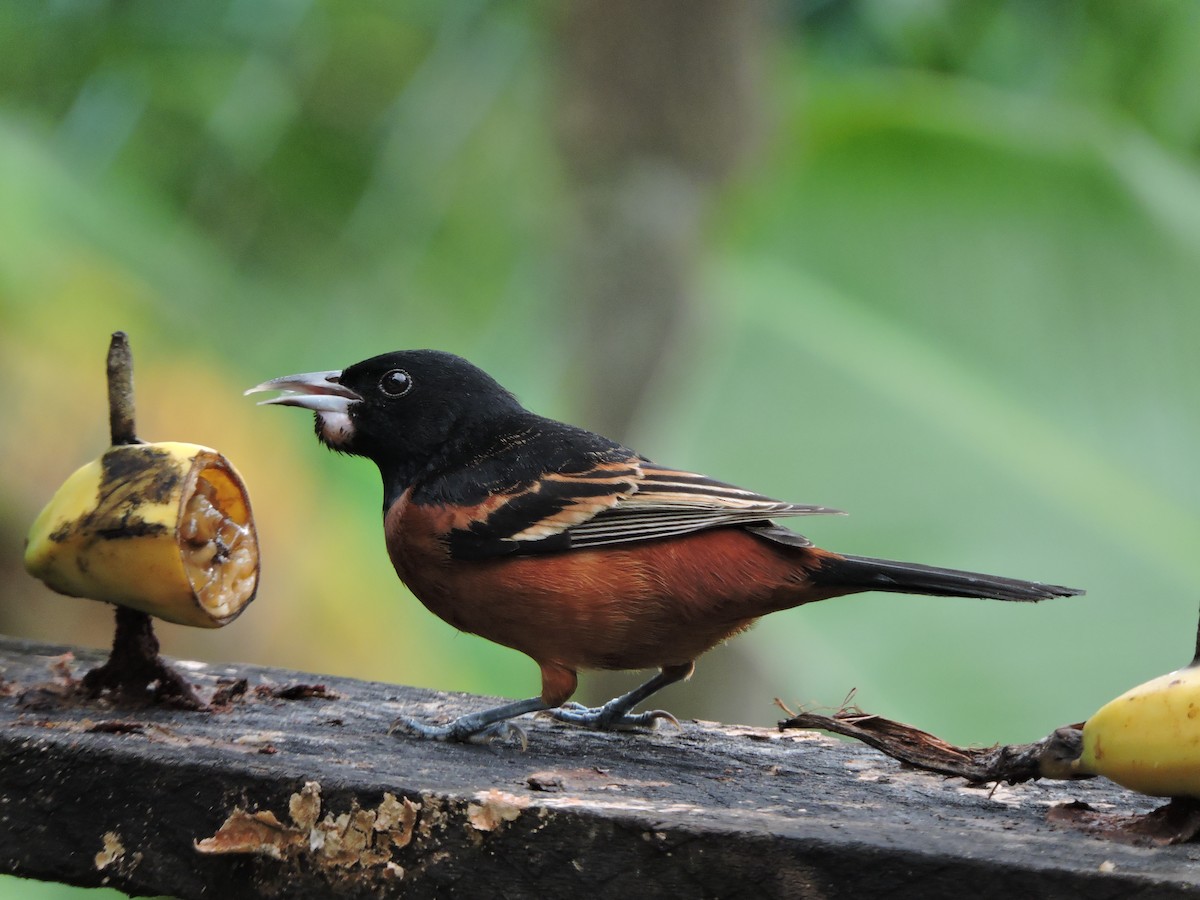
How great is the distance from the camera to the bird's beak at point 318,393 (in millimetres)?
2883

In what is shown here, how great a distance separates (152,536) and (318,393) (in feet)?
2.19

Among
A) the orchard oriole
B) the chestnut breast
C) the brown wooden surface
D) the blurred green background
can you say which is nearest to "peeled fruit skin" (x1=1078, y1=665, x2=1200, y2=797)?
the brown wooden surface

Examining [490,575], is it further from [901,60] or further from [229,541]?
[901,60]

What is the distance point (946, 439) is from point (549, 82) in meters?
3.87

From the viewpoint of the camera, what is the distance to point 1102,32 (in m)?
5.48

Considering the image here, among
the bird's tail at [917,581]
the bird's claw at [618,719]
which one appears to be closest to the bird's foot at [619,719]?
the bird's claw at [618,719]

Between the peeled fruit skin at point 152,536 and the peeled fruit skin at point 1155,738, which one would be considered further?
the peeled fruit skin at point 152,536

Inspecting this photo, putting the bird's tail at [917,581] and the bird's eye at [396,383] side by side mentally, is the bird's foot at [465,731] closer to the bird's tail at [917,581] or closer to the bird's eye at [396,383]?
the bird's tail at [917,581]

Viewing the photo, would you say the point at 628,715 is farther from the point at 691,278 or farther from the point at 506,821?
the point at 691,278

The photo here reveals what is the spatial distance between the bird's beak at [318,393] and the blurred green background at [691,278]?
1.04 meters

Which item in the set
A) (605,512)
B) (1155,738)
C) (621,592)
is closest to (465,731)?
(621,592)

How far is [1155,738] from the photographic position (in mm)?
1782

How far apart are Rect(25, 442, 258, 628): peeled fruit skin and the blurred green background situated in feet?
4.57

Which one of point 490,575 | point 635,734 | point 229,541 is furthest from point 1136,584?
point 229,541
